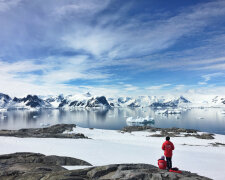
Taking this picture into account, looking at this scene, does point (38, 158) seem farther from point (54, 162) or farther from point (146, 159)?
point (146, 159)

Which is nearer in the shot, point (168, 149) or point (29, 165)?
point (29, 165)

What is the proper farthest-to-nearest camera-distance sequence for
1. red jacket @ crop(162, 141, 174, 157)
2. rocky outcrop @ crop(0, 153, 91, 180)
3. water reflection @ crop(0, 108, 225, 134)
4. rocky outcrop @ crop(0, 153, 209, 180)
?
water reflection @ crop(0, 108, 225, 134)
red jacket @ crop(162, 141, 174, 157)
rocky outcrop @ crop(0, 153, 91, 180)
rocky outcrop @ crop(0, 153, 209, 180)

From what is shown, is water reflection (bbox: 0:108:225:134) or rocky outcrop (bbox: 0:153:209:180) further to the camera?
water reflection (bbox: 0:108:225:134)

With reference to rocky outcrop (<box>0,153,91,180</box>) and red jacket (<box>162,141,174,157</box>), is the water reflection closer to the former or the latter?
red jacket (<box>162,141,174,157</box>)

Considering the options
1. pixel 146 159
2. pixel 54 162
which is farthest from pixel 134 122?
pixel 54 162

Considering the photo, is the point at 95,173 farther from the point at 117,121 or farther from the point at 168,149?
the point at 117,121

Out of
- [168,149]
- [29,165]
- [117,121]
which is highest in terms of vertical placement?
[168,149]

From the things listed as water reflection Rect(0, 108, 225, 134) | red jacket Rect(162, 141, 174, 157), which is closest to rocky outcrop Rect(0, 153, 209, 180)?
red jacket Rect(162, 141, 174, 157)

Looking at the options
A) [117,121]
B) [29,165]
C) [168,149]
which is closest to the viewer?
[29,165]

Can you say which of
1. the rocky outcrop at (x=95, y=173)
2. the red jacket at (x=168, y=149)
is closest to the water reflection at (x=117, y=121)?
the red jacket at (x=168, y=149)

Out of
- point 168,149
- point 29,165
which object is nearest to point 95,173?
point 29,165

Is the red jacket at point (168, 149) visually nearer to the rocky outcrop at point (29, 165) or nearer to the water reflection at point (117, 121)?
the rocky outcrop at point (29, 165)

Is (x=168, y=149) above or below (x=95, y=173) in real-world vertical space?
above

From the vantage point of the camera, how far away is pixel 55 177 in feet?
21.5
